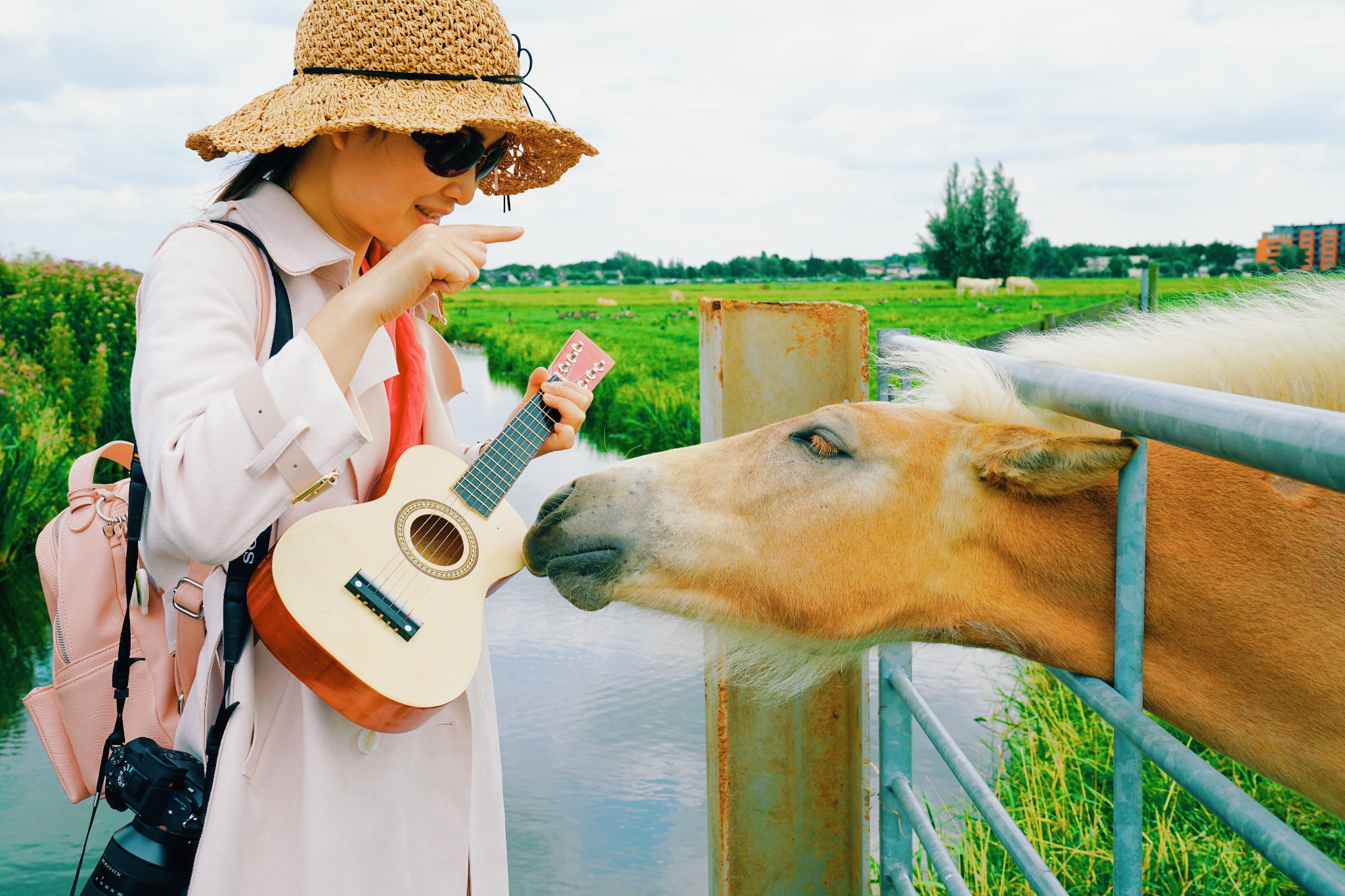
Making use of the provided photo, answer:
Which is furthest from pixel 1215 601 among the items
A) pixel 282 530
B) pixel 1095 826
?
pixel 1095 826

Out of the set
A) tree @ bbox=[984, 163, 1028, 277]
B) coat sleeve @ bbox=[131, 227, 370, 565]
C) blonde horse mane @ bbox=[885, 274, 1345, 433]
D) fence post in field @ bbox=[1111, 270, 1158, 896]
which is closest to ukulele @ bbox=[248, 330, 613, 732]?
coat sleeve @ bbox=[131, 227, 370, 565]

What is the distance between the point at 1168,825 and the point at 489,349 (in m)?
22.9

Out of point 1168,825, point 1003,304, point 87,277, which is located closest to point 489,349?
point 87,277

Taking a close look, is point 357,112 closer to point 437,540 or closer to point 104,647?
point 437,540

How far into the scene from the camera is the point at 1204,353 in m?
1.46

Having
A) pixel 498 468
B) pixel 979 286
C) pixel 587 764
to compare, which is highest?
pixel 979 286

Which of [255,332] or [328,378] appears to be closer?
[328,378]

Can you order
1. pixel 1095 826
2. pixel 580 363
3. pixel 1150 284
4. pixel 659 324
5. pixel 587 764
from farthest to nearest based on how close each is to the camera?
1. pixel 659 324
2. pixel 1150 284
3. pixel 587 764
4. pixel 1095 826
5. pixel 580 363

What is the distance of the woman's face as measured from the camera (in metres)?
1.56

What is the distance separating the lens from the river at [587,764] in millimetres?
3535

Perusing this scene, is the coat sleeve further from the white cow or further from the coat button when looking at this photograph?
the white cow

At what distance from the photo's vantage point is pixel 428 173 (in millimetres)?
1590

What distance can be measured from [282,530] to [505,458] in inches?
18.7

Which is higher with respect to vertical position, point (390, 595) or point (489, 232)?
point (489, 232)
